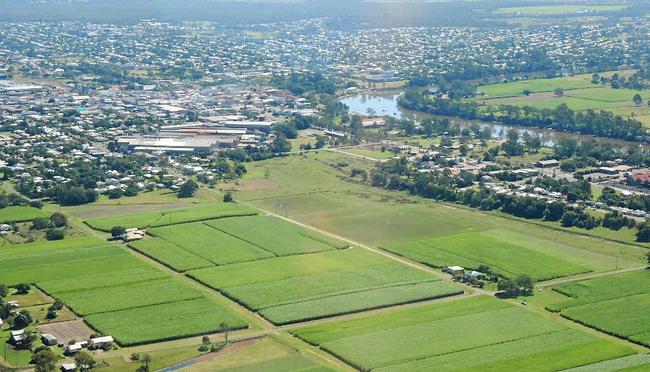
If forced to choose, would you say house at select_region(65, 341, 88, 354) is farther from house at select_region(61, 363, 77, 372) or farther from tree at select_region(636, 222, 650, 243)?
tree at select_region(636, 222, 650, 243)

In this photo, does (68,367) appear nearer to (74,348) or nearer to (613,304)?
(74,348)

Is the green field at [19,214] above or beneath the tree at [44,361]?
above

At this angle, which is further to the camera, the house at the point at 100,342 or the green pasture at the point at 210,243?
the green pasture at the point at 210,243

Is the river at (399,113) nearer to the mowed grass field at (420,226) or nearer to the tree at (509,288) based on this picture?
the mowed grass field at (420,226)

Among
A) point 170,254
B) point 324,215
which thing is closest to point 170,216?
point 170,254

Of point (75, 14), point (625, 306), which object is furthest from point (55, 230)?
point (75, 14)

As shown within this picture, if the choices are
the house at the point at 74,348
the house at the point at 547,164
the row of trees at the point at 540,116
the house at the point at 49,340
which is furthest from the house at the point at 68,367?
the row of trees at the point at 540,116
